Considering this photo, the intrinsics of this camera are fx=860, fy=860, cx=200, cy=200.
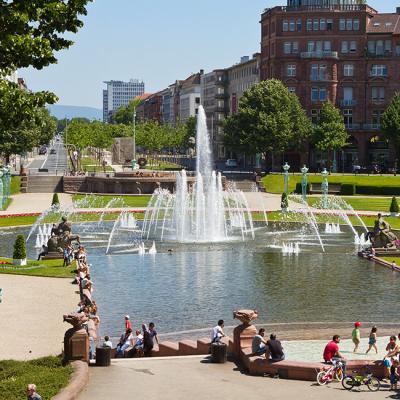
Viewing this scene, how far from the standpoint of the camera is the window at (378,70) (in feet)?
421

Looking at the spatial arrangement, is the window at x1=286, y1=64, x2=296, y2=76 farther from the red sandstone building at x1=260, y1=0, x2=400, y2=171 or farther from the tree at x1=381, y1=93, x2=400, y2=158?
the tree at x1=381, y1=93, x2=400, y2=158

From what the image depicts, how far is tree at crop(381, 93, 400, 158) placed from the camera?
388 feet

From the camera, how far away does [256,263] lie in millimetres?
50031

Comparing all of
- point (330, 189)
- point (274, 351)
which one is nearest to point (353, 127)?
point (330, 189)

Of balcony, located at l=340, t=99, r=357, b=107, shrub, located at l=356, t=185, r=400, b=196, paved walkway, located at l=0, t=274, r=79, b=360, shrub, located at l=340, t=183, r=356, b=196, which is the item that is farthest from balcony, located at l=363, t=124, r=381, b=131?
paved walkway, located at l=0, t=274, r=79, b=360

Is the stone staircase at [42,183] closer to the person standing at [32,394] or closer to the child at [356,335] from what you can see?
the child at [356,335]

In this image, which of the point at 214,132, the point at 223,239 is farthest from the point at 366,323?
the point at 214,132

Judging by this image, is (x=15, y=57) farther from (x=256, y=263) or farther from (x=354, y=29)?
(x=354, y=29)

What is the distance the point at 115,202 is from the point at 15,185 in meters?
18.3

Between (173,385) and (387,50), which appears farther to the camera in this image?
(387,50)

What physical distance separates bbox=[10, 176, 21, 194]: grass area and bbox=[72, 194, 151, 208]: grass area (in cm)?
759

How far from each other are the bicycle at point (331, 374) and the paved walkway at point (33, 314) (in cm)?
915

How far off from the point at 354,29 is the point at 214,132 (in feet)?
243

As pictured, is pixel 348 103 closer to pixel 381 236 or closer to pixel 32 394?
pixel 381 236
